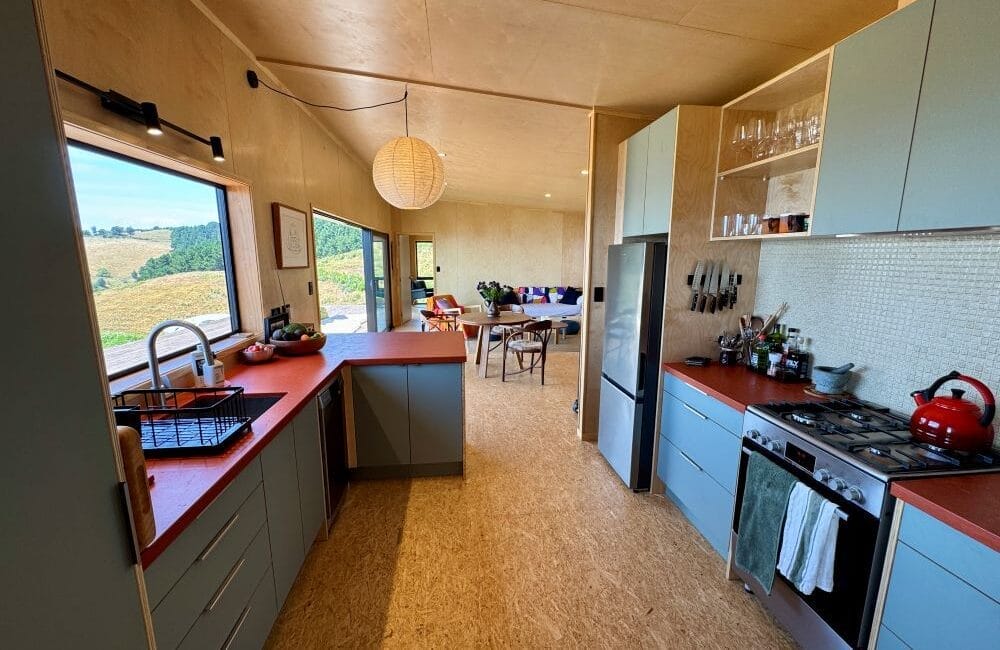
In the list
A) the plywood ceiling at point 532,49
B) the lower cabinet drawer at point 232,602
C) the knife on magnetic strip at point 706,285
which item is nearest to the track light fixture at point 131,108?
the plywood ceiling at point 532,49

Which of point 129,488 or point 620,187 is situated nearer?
point 129,488

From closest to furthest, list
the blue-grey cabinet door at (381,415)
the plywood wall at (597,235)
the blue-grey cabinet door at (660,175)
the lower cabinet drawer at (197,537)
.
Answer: the lower cabinet drawer at (197,537) < the blue-grey cabinet door at (660,175) < the blue-grey cabinet door at (381,415) < the plywood wall at (597,235)

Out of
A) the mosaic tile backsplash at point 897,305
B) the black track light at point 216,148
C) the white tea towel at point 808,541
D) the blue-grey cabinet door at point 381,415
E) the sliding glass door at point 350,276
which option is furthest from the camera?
the sliding glass door at point 350,276

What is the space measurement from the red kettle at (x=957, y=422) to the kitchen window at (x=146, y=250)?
2.72m

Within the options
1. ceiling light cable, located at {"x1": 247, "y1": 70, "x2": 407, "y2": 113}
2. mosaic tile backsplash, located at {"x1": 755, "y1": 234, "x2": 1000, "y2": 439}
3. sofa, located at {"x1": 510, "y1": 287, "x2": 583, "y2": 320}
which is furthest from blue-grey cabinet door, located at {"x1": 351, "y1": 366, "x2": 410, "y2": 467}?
sofa, located at {"x1": 510, "y1": 287, "x2": 583, "y2": 320}

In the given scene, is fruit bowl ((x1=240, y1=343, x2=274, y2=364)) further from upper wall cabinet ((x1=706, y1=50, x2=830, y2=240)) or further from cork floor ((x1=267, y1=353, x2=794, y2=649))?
upper wall cabinet ((x1=706, y1=50, x2=830, y2=240))

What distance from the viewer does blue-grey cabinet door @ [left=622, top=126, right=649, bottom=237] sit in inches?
101

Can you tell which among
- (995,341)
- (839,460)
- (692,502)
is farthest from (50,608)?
(995,341)

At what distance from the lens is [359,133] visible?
380cm

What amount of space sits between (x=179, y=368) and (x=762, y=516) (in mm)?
2456

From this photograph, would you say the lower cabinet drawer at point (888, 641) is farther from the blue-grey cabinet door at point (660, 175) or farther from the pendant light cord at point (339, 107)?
the pendant light cord at point (339, 107)

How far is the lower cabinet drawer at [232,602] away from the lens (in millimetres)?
1061

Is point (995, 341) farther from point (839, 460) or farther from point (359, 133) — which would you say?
point (359, 133)

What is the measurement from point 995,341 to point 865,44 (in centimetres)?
115
